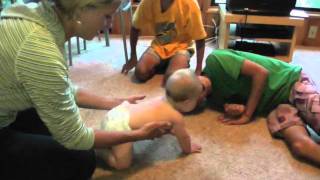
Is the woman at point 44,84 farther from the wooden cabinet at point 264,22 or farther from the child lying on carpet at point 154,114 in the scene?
the wooden cabinet at point 264,22

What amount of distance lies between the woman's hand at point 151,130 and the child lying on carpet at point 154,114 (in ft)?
0.36

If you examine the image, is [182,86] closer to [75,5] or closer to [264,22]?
[75,5]

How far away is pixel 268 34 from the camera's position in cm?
260

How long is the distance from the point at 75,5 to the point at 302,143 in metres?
1.07

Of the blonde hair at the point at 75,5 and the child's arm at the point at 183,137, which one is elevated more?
the blonde hair at the point at 75,5

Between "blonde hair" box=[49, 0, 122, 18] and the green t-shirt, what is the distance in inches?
36.8

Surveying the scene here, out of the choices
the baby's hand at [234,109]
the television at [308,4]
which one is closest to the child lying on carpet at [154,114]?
the baby's hand at [234,109]

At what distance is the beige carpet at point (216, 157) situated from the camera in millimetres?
1406

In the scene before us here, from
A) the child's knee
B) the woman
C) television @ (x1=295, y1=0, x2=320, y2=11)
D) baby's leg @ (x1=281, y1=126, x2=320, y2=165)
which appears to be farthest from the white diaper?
television @ (x1=295, y1=0, x2=320, y2=11)

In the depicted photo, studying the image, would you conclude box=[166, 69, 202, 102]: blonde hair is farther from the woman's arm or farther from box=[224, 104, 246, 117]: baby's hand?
box=[224, 104, 246, 117]: baby's hand

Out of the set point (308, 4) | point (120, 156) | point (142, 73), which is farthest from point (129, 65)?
point (308, 4)

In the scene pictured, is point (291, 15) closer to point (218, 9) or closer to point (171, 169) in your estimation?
point (218, 9)

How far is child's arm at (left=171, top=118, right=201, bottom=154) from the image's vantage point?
1.44m

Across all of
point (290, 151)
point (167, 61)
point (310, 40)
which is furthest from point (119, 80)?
point (310, 40)
